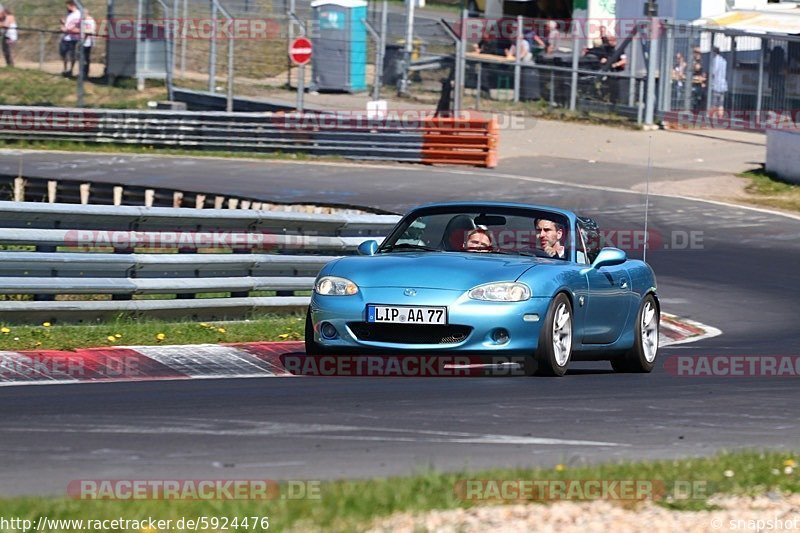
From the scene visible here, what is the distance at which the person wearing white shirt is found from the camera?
31.8 meters

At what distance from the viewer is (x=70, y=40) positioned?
3494cm

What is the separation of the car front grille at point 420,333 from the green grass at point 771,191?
1627cm

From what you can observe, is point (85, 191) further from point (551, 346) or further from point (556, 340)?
point (551, 346)

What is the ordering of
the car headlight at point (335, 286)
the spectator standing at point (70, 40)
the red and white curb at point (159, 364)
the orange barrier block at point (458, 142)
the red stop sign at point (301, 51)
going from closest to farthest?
the red and white curb at point (159, 364), the car headlight at point (335, 286), the orange barrier block at point (458, 142), the red stop sign at point (301, 51), the spectator standing at point (70, 40)

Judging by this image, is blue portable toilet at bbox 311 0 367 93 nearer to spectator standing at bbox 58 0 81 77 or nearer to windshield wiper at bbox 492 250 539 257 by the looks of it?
spectator standing at bbox 58 0 81 77

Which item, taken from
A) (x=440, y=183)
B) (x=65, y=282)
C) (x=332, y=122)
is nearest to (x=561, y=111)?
(x=332, y=122)

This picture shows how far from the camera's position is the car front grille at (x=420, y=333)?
927 centimetres

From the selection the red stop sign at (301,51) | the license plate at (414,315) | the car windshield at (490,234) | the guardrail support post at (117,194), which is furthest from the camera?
the red stop sign at (301,51)

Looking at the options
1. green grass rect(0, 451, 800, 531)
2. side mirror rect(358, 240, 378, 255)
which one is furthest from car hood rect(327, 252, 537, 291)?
green grass rect(0, 451, 800, 531)

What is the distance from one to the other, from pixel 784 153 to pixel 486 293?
18.2 m

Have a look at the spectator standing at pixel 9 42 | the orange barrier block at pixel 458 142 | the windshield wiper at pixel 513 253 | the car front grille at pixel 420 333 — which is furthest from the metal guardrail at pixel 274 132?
the car front grille at pixel 420 333

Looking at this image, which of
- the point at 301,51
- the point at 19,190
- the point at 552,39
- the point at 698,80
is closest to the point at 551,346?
the point at 19,190

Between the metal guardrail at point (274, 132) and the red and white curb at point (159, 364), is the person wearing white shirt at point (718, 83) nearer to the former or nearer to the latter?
A: the metal guardrail at point (274, 132)

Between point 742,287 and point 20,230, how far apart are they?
9.34m
